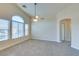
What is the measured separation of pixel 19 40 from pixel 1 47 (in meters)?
1.00

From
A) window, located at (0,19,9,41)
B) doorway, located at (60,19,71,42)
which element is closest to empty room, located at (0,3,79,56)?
window, located at (0,19,9,41)

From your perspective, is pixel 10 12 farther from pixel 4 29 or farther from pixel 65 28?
pixel 65 28

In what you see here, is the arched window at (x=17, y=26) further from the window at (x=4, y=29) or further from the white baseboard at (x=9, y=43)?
the window at (x=4, y=29)

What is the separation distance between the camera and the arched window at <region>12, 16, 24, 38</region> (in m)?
5.45

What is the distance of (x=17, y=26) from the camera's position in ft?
18.4

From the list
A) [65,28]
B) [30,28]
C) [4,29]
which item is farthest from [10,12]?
[65,28]

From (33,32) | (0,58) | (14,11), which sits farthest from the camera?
(14,11)

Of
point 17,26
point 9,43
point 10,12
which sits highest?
point 10,12

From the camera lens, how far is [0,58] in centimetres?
110

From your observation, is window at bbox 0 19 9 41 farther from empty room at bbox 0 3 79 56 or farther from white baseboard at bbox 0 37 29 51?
white baseboard at bbox 0 37 29 51

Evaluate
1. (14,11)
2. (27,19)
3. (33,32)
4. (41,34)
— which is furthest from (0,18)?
(41,34)

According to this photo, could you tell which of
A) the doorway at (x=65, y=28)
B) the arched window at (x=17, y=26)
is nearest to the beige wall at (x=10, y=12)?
the arched window at (x=17, y=26)

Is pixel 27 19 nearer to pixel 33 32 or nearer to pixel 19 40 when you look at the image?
pixel 33 32

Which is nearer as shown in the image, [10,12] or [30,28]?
[30,28]
